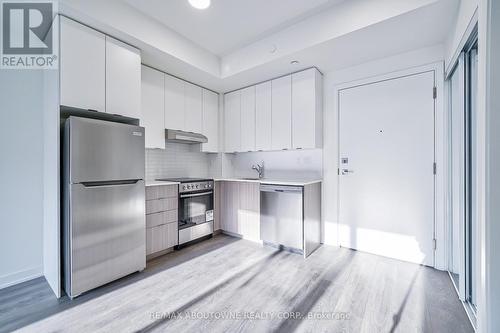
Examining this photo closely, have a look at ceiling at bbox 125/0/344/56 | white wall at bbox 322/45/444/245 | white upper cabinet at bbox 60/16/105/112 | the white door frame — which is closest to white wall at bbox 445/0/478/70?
the white door frame

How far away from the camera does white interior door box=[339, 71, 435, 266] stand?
250 cm

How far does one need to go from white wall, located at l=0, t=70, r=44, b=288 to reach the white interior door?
356 cm

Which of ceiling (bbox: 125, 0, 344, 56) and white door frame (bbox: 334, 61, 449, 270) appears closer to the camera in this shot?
ceiling (bbox: 125, 0, 344, 56)

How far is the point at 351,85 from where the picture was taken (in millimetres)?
2971

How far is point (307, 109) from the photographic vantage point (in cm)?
306

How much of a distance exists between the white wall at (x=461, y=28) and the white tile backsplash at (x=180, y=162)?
10.9ft

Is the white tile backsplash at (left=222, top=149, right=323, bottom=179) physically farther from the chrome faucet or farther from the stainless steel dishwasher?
the stainless steel dishwasher

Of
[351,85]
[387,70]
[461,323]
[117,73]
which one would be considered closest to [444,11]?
[387,70]

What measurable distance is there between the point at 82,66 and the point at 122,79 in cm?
36

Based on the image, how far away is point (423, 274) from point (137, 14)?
403 centimetres

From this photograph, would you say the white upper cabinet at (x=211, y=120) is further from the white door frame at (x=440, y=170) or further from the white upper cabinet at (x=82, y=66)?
the white door frame at (x=440, y=170)

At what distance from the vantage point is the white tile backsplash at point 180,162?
10.9ft

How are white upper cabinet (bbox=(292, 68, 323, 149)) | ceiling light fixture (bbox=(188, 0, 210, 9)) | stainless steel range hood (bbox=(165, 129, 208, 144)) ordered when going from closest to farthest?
ceiling light fixture (bbox=(188, 0, 210, 9)) < white upper cabinet (bbox=(292, 68, 323, 149)) < stainless steel range hood (bbox=(165, 129, 208, 144))

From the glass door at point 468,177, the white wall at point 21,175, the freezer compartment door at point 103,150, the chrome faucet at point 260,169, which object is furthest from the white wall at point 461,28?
the white wall at point 21,175
